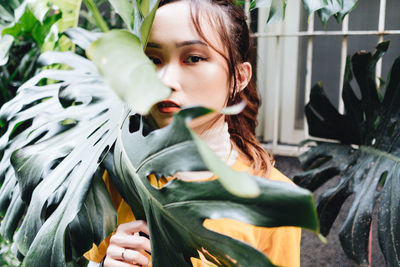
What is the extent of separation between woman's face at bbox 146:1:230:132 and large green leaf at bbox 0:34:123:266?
0.36ft

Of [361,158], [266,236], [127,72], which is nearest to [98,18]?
[127,72]

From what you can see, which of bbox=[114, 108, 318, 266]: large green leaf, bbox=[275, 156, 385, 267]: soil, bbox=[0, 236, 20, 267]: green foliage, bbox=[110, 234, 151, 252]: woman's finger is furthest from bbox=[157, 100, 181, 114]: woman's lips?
bbox=[275, 156, 385, 267]: soil

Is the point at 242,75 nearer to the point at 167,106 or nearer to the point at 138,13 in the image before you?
the point at 167,106

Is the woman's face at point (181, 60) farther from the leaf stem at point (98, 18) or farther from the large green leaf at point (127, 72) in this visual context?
the large green leaf at point (127, 72)

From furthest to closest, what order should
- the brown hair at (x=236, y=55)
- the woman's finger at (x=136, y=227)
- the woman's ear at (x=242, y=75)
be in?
the woman's ear at (x=242, y=75) → the brown hair at (x=236, y=55) → the woman's finger at (x=136, y=227)

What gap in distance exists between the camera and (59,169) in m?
0.58

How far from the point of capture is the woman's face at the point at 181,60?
0.62m

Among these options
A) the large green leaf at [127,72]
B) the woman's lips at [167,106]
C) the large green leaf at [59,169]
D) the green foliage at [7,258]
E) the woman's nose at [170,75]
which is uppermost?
the large green leaf at [127,72]

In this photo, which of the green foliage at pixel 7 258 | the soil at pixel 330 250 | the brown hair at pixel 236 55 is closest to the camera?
the brown hair at pixel 236 55

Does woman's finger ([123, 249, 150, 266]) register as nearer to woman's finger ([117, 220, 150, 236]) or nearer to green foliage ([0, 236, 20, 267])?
woman's finger ([117, 220, 150, 236])

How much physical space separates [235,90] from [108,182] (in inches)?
13.4

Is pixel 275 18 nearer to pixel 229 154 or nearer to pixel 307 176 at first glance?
pixel 229 154

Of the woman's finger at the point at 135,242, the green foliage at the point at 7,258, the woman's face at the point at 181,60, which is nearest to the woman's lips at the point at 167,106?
the woman's face at the point at 181,60

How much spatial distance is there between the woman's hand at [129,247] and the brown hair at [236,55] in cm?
33
